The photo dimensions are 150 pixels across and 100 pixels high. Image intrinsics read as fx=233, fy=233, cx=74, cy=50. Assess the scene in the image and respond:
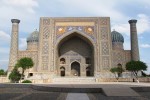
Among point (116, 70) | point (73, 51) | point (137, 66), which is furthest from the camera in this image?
point (73, 51)

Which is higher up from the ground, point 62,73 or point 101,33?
point 101,33

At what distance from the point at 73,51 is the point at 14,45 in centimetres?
622

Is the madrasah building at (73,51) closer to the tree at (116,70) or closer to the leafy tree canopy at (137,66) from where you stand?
the tree at (116,70)

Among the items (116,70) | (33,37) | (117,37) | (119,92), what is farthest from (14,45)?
(119,92)

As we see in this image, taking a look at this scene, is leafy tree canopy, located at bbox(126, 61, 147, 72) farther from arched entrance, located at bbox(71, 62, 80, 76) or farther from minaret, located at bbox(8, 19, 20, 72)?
minaret, located at bbox(8, 19, 20, 72)

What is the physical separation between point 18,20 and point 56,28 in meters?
4.10

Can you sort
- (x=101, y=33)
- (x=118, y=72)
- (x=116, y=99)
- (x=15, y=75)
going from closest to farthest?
(x=116, y=99)
(x=15, y=75)
(x=118, y=72)
(x=101, y=33)

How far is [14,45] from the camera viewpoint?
2317 centimetres

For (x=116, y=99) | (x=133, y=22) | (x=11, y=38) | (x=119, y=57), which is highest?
(x=133, y=22)

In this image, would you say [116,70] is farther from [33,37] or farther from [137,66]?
[33,37]

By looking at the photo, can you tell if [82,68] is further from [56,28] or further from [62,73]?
[56,28]

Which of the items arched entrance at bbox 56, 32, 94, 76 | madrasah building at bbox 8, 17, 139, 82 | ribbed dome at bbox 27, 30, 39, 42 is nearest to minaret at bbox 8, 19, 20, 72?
madrasah building at bbox 8, 17, 139, 82

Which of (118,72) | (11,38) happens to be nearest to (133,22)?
(118,72)

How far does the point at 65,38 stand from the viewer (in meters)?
23.9
